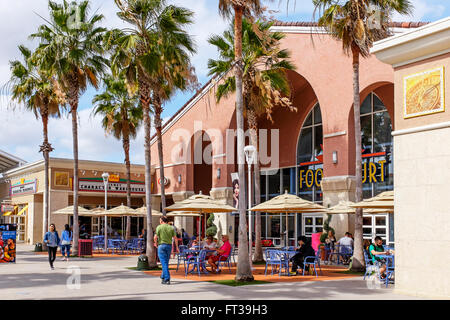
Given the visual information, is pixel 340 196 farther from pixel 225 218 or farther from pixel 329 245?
pixel 225 218

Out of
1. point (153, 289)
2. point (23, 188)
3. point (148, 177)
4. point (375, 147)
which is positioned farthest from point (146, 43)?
point (23, 188)

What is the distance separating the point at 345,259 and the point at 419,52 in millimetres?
11899

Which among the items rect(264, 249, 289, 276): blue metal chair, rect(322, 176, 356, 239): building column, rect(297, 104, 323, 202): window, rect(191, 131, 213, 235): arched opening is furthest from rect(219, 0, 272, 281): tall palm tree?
rect(191, 131, 213, 235): arched opening

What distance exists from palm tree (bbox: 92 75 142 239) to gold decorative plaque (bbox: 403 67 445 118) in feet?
71.6

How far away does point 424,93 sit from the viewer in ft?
40.0

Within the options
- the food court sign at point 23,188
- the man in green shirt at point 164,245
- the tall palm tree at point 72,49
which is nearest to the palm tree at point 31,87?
the tall palm tree at point 72,49

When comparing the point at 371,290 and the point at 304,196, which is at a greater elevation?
the point at 304,196

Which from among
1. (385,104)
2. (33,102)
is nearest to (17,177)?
(33,102)

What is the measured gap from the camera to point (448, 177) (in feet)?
38.1

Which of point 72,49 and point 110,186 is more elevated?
point 72,49

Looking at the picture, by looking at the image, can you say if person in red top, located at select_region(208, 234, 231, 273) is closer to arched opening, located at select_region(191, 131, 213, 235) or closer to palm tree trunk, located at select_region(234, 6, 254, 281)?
palm tree trunk, located at select_region(234, 6, 254, 281)

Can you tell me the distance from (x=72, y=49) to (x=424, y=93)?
57.7 feet

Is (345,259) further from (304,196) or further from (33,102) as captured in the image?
(33,102)

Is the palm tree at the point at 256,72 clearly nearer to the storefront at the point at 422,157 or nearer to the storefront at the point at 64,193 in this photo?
the storefront at the point at 422,157
